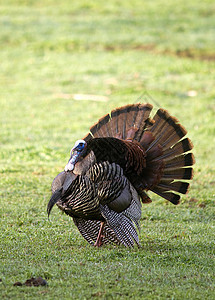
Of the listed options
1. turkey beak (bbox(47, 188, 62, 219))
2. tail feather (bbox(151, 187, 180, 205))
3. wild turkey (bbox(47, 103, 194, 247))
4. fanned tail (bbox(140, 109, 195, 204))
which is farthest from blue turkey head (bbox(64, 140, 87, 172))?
tail feather (bbox(151, 187, 180, 205))

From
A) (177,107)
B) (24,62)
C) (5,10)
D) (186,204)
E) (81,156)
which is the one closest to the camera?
(81,156)

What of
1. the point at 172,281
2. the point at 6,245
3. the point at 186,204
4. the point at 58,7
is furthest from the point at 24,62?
the point at 172,281

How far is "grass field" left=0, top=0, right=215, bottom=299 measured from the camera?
5297 millimetres

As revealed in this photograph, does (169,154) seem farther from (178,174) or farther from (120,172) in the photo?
(120,172)

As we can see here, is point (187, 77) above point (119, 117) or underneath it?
above

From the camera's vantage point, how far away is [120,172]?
6227 millimetres

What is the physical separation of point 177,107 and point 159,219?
25.3ft

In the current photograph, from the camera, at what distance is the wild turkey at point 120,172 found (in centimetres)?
593

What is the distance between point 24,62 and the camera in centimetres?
1983

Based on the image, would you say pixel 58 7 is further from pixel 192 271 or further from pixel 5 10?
pixel 192 271

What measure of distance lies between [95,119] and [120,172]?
25.5 ft

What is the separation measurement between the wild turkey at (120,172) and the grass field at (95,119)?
0.33 meters

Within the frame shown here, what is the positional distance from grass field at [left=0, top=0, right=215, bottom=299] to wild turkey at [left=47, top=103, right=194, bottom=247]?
33cm

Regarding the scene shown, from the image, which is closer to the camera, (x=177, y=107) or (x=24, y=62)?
(x=177, y=107)
